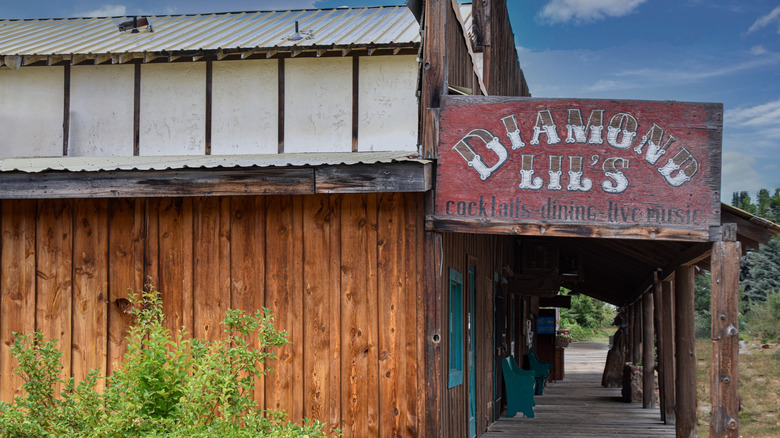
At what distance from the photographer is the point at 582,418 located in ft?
49.1

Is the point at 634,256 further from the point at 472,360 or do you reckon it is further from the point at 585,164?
the point at 585,164

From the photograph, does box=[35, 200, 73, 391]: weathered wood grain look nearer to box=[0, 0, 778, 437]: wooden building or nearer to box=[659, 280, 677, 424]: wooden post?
box=[0, 0, 778, 437]: wooden building

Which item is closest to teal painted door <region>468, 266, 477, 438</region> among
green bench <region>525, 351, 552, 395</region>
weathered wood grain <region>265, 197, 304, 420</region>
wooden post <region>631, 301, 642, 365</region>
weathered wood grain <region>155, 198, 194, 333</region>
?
weathered wood grain <region>265, 197, 304, 420</region>

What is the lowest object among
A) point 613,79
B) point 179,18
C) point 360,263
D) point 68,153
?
point 360,263

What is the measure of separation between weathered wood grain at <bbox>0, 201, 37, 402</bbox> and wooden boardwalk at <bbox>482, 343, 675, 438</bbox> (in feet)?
20.6

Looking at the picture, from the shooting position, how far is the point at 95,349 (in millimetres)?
8250

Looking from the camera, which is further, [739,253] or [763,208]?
[763,208]

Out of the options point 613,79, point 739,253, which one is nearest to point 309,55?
point 739,253

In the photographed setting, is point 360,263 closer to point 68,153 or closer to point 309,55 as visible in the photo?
point 309,55

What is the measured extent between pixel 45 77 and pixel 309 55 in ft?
11.8

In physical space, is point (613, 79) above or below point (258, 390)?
above

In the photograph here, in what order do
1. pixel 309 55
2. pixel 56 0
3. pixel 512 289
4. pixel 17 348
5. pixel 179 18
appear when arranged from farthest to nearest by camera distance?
pixel 56 0
pixel 512 289
pixel 179 18
pixel 309 55
pixel 17 348

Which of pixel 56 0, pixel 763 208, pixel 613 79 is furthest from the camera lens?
pixel 613 79

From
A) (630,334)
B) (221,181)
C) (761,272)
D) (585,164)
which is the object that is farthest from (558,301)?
(761,272)
